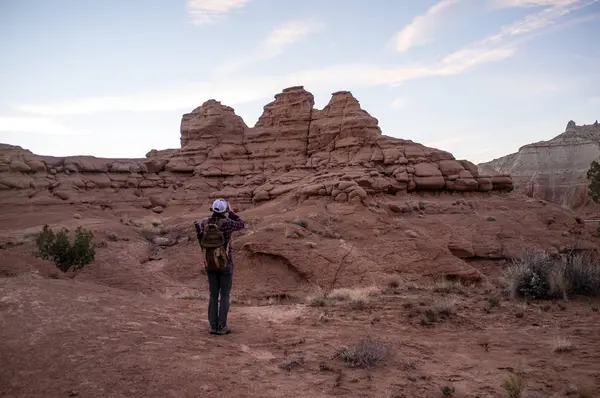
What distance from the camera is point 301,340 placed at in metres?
7.00

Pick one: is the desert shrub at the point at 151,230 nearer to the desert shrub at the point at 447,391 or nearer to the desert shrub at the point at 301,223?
the desert shrub at the point at 301,223

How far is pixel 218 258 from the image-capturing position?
23.4 feet

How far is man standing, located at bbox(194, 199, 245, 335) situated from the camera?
7.14m

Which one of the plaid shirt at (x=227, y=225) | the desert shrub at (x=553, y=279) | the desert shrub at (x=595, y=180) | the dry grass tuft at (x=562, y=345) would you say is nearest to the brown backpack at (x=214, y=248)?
the plaid shirt at (x=227, y=225)

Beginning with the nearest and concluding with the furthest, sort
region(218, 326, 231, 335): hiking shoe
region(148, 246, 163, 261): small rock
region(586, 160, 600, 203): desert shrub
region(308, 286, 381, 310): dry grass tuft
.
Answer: region(218, 326, 231, 335): hiking shoe < region(308, 286, 381, 310): dry grass tuft < region(148, 246, 163, 261): small rock < region(586, 160, 600, 203): desert shrub

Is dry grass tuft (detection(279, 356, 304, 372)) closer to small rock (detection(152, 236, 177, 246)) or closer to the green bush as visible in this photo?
the green bush

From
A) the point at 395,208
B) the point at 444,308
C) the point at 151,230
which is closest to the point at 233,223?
the point at 444,308

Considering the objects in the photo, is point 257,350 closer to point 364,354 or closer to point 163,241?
point 364,354

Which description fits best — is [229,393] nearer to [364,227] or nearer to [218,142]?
[364,227]

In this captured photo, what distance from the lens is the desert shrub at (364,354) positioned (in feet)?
19.1

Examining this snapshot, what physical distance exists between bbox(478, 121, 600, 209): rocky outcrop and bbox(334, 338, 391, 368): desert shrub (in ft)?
178

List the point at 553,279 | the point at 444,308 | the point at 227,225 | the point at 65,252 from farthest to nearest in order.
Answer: the point at 65,252
the point at 553,279
the point at 444,308
the point at 227,225

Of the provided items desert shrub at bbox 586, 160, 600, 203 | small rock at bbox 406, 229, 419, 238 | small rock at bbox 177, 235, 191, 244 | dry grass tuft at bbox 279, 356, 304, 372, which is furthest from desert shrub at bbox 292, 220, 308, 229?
desert shrub at bbox 586, 160, 600, 203

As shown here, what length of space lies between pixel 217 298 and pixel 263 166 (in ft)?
82.2
